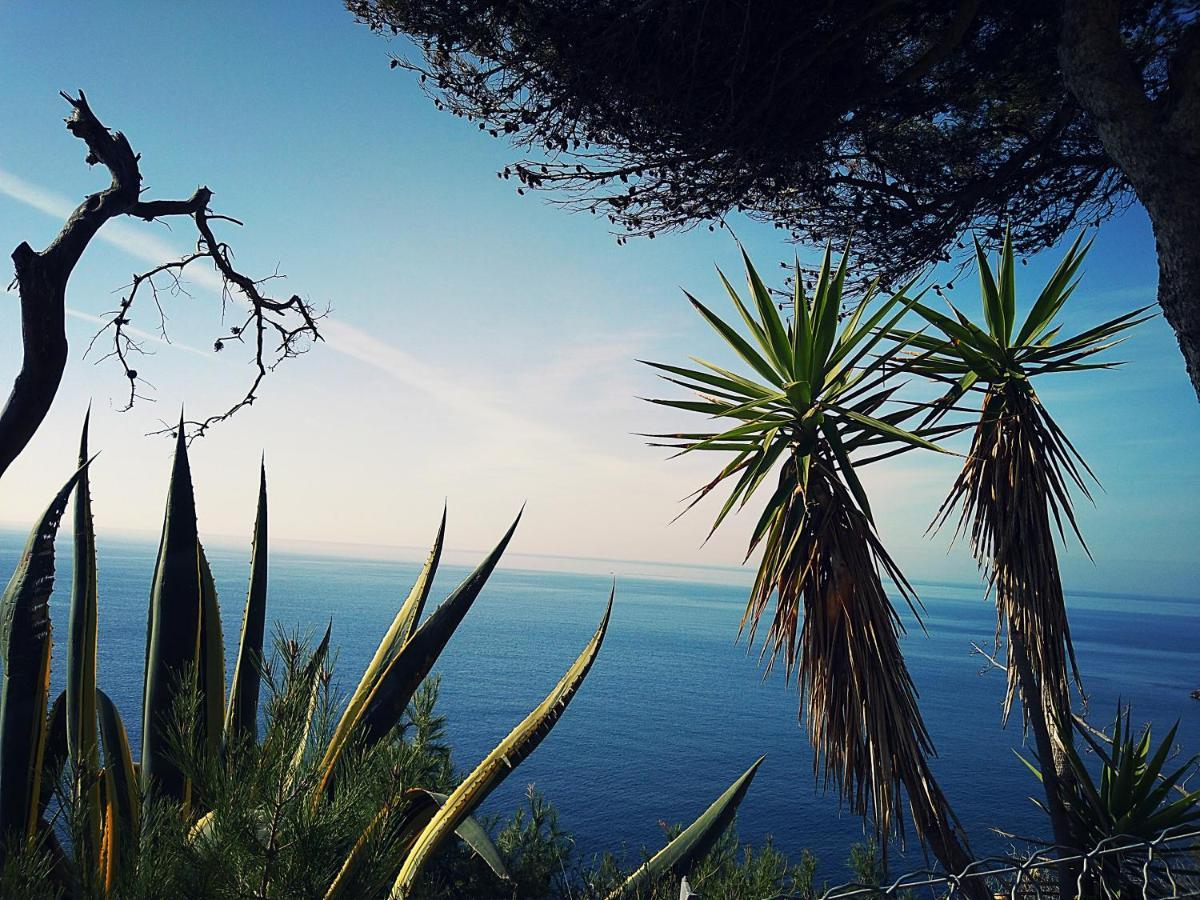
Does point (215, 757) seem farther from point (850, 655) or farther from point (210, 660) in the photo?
point (850, 655)

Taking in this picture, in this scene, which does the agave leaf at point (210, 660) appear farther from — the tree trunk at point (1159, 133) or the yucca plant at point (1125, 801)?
the yucca plant at point (1125, 801)

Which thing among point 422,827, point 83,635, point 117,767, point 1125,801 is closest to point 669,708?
point 1125,801

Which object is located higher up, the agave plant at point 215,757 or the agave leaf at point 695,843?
the agave plant at point 215,757

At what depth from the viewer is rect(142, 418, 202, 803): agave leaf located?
2160mm

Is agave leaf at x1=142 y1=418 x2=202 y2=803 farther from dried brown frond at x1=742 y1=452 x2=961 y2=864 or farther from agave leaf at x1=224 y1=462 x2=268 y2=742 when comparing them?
dried brown frond at x1=742 y1=452 x2=961 y2=864

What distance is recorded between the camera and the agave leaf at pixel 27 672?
1892mm

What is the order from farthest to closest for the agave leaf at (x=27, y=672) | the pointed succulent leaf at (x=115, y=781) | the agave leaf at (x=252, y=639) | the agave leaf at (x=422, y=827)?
the agave leaf at (x=252, y=639), the pointed succulent leaf at (x=115, y=781), the agave leaf at (x=27, y=672), the agave leaf at (x=422, y=827)

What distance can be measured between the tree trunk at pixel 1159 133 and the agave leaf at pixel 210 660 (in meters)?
3.77

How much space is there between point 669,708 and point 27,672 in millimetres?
36275

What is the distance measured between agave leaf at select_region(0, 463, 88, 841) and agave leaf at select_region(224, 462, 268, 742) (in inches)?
20.2

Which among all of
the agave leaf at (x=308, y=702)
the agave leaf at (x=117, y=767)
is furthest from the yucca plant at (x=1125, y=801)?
the agave leaf at (x=117, y=767)

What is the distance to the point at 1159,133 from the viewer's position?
3.29 metres

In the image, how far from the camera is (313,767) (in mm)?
1383

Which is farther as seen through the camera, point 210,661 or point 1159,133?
point 1159,133
